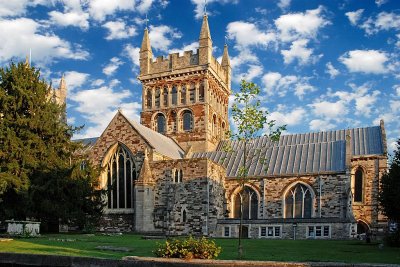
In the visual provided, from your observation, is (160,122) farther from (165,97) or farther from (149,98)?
(149,98)

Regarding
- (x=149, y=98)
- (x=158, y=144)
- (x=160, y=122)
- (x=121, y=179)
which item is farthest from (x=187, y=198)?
(x=149, y=98)

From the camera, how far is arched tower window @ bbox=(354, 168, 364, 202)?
1568 inches

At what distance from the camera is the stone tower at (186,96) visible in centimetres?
5078

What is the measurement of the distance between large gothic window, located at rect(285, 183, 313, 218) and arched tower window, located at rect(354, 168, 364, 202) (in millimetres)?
6024

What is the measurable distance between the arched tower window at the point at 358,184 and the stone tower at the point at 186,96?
16.7 m

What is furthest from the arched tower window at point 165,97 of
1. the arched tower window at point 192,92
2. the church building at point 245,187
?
the church building at point 245,187

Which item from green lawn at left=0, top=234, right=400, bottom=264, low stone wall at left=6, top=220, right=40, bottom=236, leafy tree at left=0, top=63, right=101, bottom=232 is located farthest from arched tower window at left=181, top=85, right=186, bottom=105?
green lawn at left=0, top=234, right=400, bottom=264

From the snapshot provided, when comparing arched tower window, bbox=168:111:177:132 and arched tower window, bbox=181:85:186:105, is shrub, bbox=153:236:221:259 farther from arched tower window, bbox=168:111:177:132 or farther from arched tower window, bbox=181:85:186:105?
arched tower window, bbox=181:85:186:105

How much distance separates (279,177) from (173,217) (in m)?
9.93

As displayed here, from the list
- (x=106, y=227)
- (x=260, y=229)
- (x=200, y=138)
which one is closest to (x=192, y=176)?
(x=260, y=229)

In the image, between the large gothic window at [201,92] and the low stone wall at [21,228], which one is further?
the large gothic window at [201,92]

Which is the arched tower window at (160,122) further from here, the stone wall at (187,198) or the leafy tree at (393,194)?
the leafy tree at (393,194)

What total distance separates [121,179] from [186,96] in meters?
17.4

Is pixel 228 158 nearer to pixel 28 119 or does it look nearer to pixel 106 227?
pixel 106 227
